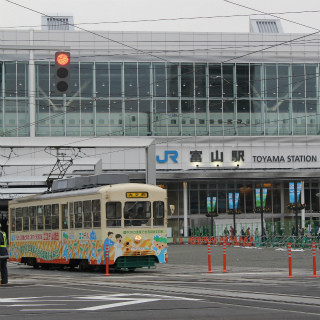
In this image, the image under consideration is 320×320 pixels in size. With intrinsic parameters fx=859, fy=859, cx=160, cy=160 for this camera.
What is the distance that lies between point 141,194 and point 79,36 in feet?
146

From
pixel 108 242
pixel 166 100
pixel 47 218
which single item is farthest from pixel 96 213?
pixel 166 100

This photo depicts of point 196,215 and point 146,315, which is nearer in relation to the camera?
point 146,315

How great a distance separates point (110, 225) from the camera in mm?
28141

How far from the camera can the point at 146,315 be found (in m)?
13.0

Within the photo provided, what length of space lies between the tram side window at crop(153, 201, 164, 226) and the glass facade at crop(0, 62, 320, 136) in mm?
41914

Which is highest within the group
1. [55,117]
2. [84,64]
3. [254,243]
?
[84,64]

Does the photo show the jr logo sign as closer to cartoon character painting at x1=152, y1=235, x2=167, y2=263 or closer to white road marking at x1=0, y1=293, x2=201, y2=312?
cartoon character painting at x1=152, y1=235, x2=167, y2=263

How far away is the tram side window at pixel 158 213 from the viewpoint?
28781mm

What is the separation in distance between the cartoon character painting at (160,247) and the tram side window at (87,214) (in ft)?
7.42

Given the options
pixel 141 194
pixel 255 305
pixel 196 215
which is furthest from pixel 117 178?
pixel 196 215

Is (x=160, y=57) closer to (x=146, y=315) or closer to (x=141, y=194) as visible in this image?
Answer: (x=141, y=194)

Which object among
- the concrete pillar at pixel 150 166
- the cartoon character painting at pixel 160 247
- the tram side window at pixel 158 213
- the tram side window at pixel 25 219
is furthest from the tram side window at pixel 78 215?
the concrete pillar at pixel 150 166

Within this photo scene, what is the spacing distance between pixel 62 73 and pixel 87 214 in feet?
27.0

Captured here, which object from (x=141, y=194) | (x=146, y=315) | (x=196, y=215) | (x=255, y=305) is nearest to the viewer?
(x=146, y=315)
